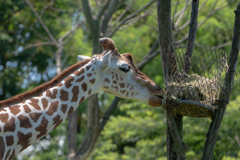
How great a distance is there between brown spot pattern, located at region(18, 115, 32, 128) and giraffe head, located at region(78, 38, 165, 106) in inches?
37.1

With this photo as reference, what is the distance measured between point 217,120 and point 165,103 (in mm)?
590

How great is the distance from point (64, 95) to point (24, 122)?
52 cm

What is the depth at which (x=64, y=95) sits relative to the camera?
10.3ft

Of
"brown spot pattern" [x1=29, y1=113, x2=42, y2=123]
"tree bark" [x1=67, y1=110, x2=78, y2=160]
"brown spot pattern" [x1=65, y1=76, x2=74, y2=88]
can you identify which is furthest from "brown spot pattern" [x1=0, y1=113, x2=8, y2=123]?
"tree bark" [x1=67, y1=110, x2=78, y2=160]

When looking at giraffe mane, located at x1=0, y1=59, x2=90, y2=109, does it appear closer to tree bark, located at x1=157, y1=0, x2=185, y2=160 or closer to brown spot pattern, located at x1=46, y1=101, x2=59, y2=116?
brown spot pattern, located at x1=46, y1=101, x2=59, y2=116

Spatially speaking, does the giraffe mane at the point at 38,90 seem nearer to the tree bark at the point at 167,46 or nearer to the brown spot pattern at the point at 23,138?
the brown spot pattern at the point at 23,138

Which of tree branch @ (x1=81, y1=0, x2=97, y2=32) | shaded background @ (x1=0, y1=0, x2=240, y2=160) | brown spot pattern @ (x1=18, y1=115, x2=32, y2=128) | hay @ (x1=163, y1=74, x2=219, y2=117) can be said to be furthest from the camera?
shaded background @ (x1=0, y1=0, x2=240, y2=160)

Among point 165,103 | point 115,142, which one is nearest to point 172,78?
point 165,103

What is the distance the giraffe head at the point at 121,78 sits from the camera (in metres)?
3.39

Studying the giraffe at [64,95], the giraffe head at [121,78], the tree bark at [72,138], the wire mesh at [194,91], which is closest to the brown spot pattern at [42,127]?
the giraffe at [64,95]

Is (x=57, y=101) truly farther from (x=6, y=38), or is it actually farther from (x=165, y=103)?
(x=6, y=38)

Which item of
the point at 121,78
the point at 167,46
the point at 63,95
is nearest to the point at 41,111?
the point at 63,95

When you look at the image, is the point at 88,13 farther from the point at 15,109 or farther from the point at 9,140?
the point at 9,140

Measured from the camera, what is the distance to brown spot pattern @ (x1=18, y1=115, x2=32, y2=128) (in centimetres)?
283
